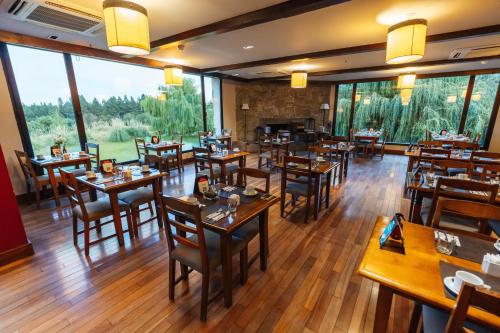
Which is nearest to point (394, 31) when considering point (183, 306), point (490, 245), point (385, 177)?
point (490, 245)

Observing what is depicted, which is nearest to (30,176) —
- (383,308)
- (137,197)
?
(137,197)

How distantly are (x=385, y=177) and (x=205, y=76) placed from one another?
5686 millimetres

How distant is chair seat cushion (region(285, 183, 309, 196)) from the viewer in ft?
10.0

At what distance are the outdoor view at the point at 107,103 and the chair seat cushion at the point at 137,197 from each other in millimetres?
2667

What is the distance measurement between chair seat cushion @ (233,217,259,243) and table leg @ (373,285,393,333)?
3.44ft

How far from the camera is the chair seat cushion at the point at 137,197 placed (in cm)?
267

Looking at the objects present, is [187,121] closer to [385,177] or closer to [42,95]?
[42,95]

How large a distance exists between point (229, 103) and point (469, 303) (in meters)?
7.69

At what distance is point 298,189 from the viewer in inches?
123

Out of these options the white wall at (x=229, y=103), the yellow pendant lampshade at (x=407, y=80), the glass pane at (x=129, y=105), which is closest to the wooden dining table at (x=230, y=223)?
the glass pane at (x=129, y=105)

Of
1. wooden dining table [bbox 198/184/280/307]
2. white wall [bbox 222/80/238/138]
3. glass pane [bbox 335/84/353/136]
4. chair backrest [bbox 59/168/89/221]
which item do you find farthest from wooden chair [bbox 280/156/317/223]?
glass pane [bbox 335/84/353/136]

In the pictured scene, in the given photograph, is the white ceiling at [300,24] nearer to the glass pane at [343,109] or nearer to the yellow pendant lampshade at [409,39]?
the yellow pendant lampshade at [409,39]

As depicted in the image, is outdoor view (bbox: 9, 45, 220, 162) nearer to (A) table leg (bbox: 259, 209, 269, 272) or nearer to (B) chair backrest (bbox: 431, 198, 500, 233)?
(A) table leg (bbox: 259, 209, 269, 272)

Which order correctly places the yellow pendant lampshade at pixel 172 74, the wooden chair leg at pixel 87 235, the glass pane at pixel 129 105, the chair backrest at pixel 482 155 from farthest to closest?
1. the glass pane at pixel 129 105
2. the yellow pendant lampshade at pixel 172 74
3. the chair backrest at pixel 482 155
4. the wooden chair leg at pixel 87 235
